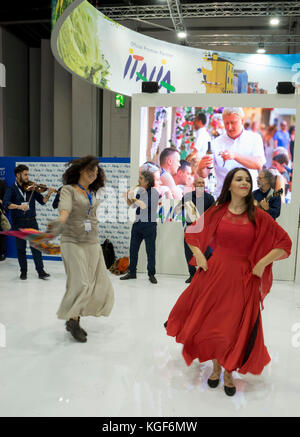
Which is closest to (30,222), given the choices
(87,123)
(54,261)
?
(54,261)

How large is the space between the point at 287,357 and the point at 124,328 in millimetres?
1542

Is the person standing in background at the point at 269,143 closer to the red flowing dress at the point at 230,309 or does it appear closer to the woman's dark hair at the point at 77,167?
the woman's dark hair at the point at 77,167

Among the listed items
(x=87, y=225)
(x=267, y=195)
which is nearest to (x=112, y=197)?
(x=267, y=195)

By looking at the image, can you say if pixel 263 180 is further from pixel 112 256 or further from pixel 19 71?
pixel 19 71

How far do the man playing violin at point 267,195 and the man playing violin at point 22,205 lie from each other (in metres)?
3.19

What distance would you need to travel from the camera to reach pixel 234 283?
2469mm

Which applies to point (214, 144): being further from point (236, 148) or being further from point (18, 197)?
point (18, 197)

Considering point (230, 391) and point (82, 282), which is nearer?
point (230, 391)

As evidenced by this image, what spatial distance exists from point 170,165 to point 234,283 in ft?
12.4

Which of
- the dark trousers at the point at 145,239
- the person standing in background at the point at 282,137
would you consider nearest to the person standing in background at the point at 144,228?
the dark trousers at the point at 145,239

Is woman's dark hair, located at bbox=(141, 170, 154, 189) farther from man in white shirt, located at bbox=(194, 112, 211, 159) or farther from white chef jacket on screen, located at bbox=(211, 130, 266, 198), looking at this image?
white chef jacket on screen, located at bbox=(211, 130, 266, 198)

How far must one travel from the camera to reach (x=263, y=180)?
5.57 metres

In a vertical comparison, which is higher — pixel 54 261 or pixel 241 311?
pixel 241 311
